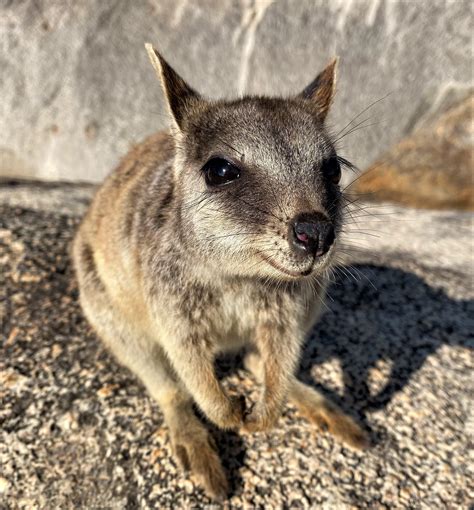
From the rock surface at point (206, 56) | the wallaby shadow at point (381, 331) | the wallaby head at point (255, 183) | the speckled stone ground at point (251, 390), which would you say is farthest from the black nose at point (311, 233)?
the rock surface at point (206, 56)

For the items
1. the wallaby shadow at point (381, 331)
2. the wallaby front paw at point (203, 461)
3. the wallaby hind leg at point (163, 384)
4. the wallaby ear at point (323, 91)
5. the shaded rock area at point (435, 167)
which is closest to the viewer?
the wallaby front paw at point (203, 461)

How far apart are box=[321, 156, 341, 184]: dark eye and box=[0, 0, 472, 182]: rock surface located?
564 centimetres

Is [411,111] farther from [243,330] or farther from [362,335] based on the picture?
[243,330]

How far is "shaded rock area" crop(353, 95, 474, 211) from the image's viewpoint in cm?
884

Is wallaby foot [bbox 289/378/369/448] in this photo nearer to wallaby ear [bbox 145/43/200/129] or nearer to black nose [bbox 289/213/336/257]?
black nose [bbox 289/213/336/257]

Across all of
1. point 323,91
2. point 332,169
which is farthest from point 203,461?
point 323,91

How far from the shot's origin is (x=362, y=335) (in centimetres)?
450

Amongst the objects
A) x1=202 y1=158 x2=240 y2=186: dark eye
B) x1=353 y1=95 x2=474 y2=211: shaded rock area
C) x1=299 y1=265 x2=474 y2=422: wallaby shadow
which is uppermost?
x1=202 y1=158 x2=240 y2=186: dark eye

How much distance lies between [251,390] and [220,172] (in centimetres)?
183

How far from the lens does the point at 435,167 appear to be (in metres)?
8.92

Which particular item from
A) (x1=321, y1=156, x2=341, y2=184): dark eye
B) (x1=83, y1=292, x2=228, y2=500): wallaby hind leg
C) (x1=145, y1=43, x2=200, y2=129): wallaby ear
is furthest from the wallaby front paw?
(x1=145, y1=43, x2=200, y2=129): wallaby ear

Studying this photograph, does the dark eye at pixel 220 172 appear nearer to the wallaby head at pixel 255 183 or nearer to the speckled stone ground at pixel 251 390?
the wallaby head at pixel 255 183

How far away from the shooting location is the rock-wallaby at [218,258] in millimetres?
2703

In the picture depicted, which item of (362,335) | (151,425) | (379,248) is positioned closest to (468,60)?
(379,248)
